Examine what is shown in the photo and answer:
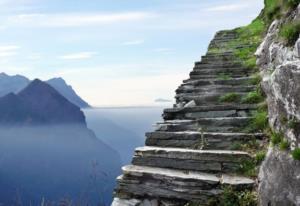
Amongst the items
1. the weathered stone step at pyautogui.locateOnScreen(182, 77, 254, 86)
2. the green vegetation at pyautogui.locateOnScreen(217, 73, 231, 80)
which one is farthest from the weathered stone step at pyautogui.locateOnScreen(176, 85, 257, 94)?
the green vegetation at pyautogui.locateOnScreen(217, 73, 231, 80)

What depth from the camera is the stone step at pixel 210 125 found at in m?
8.95

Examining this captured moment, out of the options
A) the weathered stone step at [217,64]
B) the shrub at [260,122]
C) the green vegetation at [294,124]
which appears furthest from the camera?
the weathered stone step at [217,64]

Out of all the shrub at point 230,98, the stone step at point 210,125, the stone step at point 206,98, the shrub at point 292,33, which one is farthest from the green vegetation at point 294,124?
the stone step at point 206,98

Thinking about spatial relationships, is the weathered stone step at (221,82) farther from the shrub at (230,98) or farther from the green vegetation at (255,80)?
the shrub at (230,98)

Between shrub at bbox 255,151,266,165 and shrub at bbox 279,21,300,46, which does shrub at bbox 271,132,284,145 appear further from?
shrub at bbox 279,21,300,46

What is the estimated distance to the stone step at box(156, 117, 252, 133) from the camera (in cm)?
895

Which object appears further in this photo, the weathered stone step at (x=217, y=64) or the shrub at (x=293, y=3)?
the weathered stone step at (x=217, y=64)

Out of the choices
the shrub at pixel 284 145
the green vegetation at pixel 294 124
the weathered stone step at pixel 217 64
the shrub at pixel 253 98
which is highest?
the weathered stone step at pixel 217 64

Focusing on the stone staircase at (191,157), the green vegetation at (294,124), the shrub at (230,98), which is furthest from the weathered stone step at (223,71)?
the green vegetation at (294,124)

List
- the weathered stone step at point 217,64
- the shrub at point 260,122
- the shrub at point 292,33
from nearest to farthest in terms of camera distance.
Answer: the shrub at point 292,33, the shrub at point 260,122, the weathered stone step at point 217,64

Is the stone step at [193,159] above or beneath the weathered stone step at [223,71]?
beneath

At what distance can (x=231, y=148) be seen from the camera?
812cm

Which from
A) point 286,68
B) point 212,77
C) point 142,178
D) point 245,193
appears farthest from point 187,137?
point 212,77

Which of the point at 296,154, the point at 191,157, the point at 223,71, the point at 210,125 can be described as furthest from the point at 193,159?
the point at 223,71
